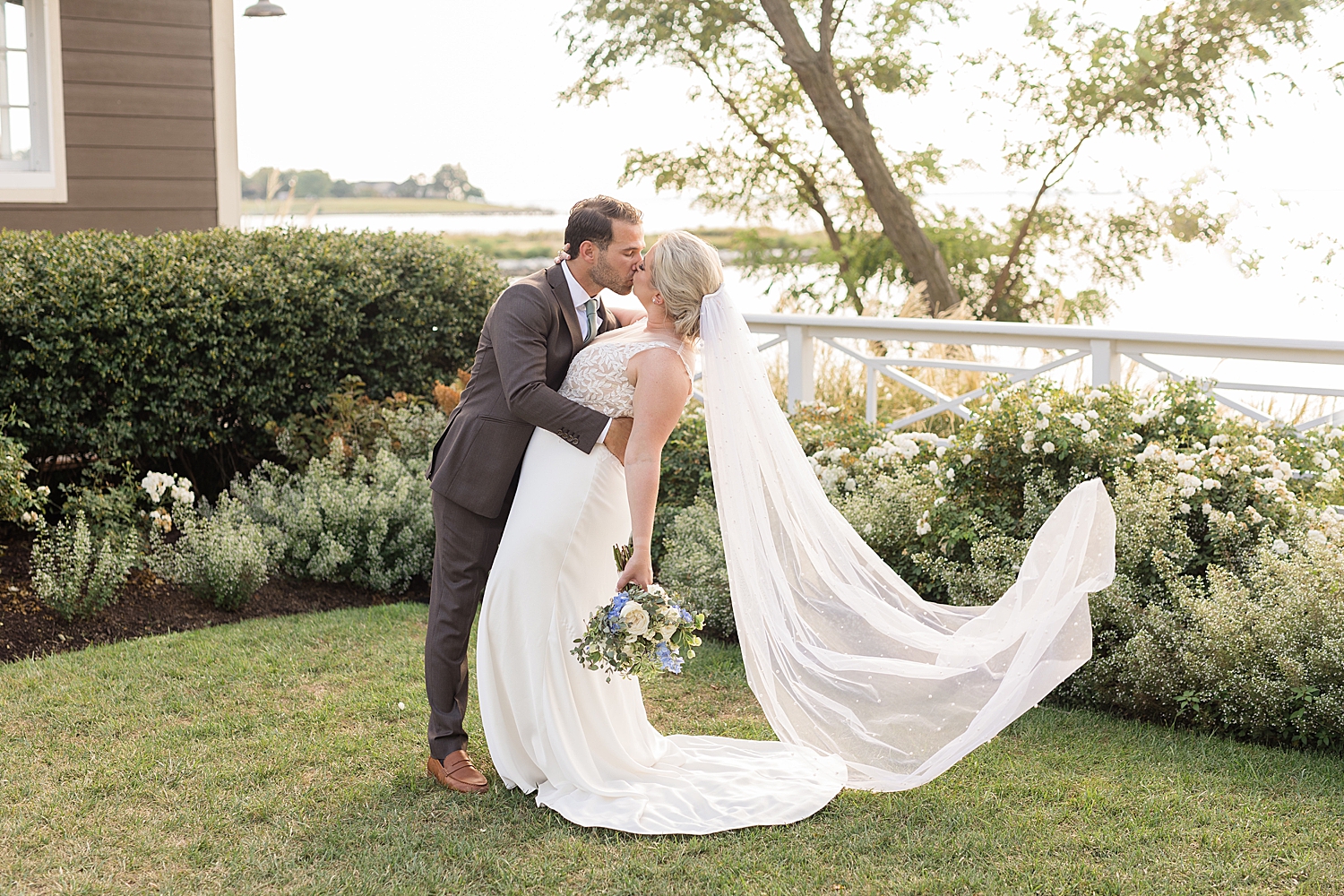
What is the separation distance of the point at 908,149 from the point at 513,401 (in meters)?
9.64

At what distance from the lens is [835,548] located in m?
3.82

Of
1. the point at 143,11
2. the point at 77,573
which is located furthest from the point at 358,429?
the point at 143,11

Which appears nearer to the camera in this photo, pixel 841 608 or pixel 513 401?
pixel 513 401

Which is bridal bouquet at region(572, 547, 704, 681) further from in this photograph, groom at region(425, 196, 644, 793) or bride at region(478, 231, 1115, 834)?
groom at region(425, 196, 644, 793)

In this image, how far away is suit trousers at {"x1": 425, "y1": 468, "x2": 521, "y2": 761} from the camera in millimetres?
3715

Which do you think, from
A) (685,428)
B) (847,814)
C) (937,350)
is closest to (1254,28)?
(937,350)

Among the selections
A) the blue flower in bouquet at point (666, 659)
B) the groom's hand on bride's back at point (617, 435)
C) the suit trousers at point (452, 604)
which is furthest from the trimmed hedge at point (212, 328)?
the blue flower in bouquet at point (666, 659)

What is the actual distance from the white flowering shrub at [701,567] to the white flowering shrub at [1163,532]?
7 cm

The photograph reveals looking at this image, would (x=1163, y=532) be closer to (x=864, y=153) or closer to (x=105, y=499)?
(x=105, y=499)

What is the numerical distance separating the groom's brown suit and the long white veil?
0.45 metres

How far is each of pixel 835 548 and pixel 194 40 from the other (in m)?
6.90

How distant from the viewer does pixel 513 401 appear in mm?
3461

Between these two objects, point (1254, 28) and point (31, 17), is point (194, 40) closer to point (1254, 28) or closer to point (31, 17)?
point (31, 17)

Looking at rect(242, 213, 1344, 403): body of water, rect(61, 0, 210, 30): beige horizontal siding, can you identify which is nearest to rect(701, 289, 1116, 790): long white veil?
rect(242, 213, 1344, 403): body of water
